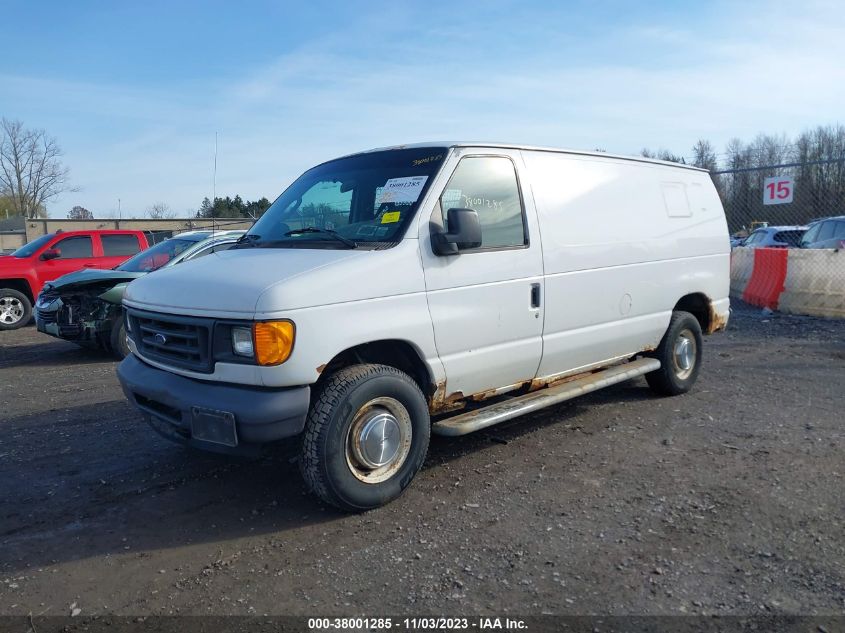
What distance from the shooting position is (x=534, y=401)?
4875 millimetres

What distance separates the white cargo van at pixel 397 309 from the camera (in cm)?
370

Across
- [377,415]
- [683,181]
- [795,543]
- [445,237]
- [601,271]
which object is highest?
[683,181]

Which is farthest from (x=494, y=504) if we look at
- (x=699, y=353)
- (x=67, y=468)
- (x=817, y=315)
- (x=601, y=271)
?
(x=817, y=315)

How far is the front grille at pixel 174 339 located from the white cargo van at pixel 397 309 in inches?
0.5

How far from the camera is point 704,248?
6562mm

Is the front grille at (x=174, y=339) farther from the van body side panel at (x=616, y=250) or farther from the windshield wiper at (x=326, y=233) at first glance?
the van body side panel at (x=616, y=250)

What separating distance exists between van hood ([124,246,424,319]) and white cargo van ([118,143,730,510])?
0.01m

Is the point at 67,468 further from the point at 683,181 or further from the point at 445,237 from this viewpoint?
the point at 683,181

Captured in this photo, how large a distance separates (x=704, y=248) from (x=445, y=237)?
11.5ft

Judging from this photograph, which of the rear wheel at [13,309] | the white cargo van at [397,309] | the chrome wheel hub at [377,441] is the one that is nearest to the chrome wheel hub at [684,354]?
the white cargo van at [397,309]

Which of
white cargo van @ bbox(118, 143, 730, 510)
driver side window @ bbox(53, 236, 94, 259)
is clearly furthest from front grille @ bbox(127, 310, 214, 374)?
driver side window @ bbox(53, 236, 94, 259)

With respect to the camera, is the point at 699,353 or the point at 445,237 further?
the point at 699,353

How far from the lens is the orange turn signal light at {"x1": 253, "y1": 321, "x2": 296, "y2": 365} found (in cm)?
356

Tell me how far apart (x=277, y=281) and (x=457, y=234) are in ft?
3.84
